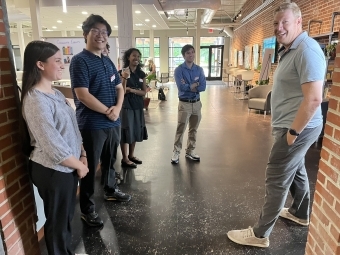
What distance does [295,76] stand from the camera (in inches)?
66.6

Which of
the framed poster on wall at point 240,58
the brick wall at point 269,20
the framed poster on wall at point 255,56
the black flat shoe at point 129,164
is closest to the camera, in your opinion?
the black flat shoe at point 129,164

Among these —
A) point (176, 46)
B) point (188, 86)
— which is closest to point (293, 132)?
point (188, 86)

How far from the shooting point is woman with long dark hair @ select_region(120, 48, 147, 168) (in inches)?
125

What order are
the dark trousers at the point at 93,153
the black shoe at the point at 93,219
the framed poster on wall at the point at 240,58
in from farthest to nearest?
1. the framed poster on wall at the point at 240,58
2. the black shoe at the point at 93,219
3. the dark trousers at the point at 93,153

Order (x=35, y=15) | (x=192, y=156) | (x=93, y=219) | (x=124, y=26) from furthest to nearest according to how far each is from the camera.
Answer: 1. (x=35, y=15)
2. (x=124, y=26)
3. (x=192, y=156)
4. (x=93, y=219)

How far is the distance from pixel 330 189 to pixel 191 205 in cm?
143

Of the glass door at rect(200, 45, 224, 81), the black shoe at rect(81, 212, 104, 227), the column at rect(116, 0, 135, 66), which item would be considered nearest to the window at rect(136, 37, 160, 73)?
the glass door at rect(200, 45, 224, 81)

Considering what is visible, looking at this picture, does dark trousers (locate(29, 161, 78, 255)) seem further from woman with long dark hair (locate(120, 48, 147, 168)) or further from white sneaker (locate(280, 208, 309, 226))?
white sneaker (locate(280, 208, 309, 226))

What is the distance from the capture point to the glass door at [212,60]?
1702 cm

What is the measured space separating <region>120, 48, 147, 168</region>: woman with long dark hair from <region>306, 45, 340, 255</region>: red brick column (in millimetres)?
2240

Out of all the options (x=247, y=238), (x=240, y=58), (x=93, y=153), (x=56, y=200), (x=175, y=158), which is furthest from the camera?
(x=240, y=58)

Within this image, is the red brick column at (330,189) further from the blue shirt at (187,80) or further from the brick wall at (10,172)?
the blue shirt at (187,80)

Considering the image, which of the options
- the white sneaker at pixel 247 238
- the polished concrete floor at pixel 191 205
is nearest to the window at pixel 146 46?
the polished concrete floor at pixel 191 205

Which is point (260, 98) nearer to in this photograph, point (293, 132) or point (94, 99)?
point (293, 132)
